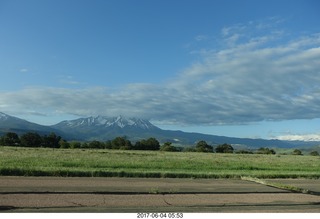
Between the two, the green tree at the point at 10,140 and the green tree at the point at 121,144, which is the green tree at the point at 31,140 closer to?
the green tree at the point at 10,140

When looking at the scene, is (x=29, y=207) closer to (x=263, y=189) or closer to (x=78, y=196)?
(x=78, y=196)

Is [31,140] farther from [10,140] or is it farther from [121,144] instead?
[121,144]

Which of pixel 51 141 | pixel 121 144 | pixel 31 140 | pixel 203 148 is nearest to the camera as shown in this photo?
pixel 31 140

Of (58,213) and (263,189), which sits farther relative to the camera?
(263,189)

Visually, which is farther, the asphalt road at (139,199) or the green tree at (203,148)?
the green tree at (203,148)

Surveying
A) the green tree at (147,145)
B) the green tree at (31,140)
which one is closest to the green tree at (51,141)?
the green tree at (31,140)

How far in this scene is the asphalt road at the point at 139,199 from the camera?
11.2 metres

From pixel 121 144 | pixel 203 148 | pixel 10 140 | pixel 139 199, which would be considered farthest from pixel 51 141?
pixel 139 199

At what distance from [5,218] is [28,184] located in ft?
21.2

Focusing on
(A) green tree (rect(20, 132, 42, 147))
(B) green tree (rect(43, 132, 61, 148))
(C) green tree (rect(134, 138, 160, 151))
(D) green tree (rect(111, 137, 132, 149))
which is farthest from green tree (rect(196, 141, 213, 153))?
(A) green tree (rect(20, 132, 42, 147))

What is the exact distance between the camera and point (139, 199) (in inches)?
505

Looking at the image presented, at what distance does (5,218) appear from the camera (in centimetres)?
935

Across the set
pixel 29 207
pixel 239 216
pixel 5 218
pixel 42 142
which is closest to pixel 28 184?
pixel 29 207

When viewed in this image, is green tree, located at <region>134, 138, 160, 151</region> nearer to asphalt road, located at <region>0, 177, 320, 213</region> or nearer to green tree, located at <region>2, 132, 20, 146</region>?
green tree, located at <region>2, 132, 20, 146</region>
